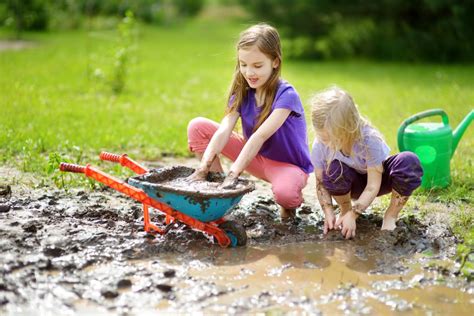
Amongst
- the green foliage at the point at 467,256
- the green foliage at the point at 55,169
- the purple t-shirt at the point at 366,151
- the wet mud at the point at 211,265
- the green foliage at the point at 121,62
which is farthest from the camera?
the green foliage at the point at 121,62

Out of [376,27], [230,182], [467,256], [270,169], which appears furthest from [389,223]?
[376,27]

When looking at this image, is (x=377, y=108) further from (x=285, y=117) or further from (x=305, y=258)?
(x=305, y=258)

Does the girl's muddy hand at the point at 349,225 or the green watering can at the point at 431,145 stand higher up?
the green watering can at the point at 431,145

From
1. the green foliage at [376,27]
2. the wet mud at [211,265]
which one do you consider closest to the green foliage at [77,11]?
the green foliage at [376,27]

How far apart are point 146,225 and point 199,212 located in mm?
415

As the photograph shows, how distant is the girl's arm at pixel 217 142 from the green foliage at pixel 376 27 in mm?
7619

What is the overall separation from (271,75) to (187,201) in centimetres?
113

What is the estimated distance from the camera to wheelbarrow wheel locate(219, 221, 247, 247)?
378 centimetres

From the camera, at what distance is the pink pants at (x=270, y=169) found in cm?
422

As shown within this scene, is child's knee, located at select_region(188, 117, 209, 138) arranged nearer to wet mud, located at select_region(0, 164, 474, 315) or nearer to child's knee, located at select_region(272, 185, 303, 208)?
wet mud, located at select_region(0, 164, 474, 315)

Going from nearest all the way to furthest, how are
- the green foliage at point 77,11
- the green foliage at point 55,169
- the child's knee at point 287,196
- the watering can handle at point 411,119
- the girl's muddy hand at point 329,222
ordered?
the girl's muddy hand at point 329,222 < the child's knee at point 287,196 < the green foliage at point 55,169 < the watering can handle at point 411,119 < the green foliage at point 77,11

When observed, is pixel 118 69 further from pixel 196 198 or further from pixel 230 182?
pixel 196 198

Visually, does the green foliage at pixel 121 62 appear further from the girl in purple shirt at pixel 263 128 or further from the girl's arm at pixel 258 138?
the girl's arm at pixel 258 138

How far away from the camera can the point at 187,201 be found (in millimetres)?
3594
